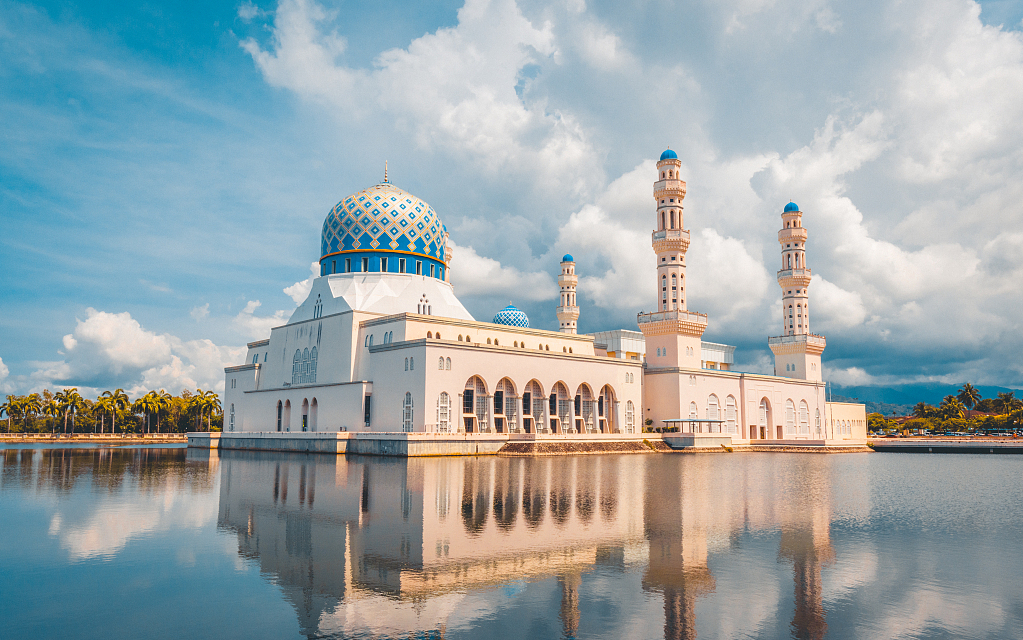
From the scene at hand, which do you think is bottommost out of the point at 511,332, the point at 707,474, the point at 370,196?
the point at 707,474

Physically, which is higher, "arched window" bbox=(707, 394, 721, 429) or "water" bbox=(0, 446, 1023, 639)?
"arched window" bbox=(707, 394, 721, 429)

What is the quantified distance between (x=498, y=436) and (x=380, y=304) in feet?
46.6

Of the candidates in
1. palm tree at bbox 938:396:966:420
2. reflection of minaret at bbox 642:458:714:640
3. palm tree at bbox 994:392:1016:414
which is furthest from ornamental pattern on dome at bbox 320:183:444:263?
palm tree at bbox 994:392:1016:414

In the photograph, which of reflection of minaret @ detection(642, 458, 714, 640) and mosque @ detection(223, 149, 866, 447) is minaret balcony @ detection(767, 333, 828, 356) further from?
reflection of minaret @ detection(642, 458, 714, 640)

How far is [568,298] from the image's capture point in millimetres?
72875

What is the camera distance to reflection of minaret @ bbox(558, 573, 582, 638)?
648 centimetres

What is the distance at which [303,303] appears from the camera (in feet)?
175

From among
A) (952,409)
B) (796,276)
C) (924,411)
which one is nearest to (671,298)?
(796,276)

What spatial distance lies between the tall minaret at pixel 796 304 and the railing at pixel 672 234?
13.0 meters

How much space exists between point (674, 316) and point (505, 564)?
4671 cm

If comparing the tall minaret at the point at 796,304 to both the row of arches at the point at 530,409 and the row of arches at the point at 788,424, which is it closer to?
the row of arches at the point at 788,424

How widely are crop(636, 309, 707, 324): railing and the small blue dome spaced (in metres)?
9.99

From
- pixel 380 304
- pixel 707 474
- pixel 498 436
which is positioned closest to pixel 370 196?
pixel 380 304

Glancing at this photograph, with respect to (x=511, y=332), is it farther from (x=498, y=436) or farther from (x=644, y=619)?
(x=644, y=619)
